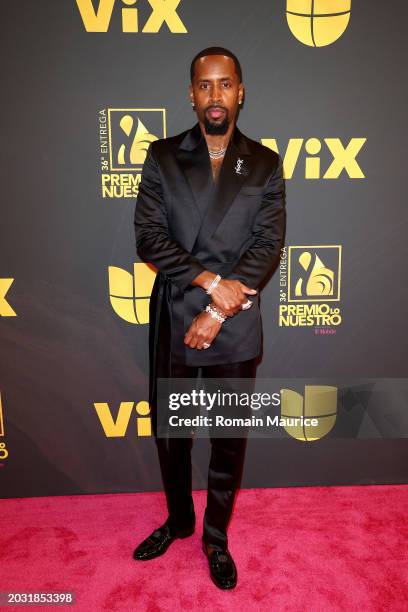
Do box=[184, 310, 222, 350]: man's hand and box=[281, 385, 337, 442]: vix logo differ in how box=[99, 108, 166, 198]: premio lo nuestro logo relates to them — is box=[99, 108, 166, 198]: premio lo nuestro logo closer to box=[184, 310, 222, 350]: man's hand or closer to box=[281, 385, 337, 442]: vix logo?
box=[184, 310, 222, 350]: man's hand

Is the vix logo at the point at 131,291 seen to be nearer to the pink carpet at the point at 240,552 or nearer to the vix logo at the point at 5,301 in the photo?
the vix logo at the point at 5,301

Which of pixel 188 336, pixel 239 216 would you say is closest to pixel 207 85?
pixel 239 216

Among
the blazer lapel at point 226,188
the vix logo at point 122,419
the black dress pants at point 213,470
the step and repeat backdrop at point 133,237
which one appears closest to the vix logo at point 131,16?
the step and repeat backdrop at point 133,237

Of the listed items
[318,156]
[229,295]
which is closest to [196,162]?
[229,295]

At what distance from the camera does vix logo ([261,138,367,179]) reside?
2.43 meters

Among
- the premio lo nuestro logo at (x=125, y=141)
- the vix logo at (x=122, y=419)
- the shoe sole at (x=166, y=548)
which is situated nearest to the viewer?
the shoe sole at (x=166, y=548)

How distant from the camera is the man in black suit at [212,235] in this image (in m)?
1.93

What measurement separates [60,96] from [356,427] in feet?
7.38

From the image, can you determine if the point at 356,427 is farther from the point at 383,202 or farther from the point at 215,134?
the point at 215,134

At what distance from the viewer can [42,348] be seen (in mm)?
2576

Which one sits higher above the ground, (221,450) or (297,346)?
(297,346)

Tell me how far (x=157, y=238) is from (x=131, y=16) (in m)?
1.09

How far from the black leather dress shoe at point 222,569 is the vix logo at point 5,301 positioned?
1.46 metres

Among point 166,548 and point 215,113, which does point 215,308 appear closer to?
point 215,113
